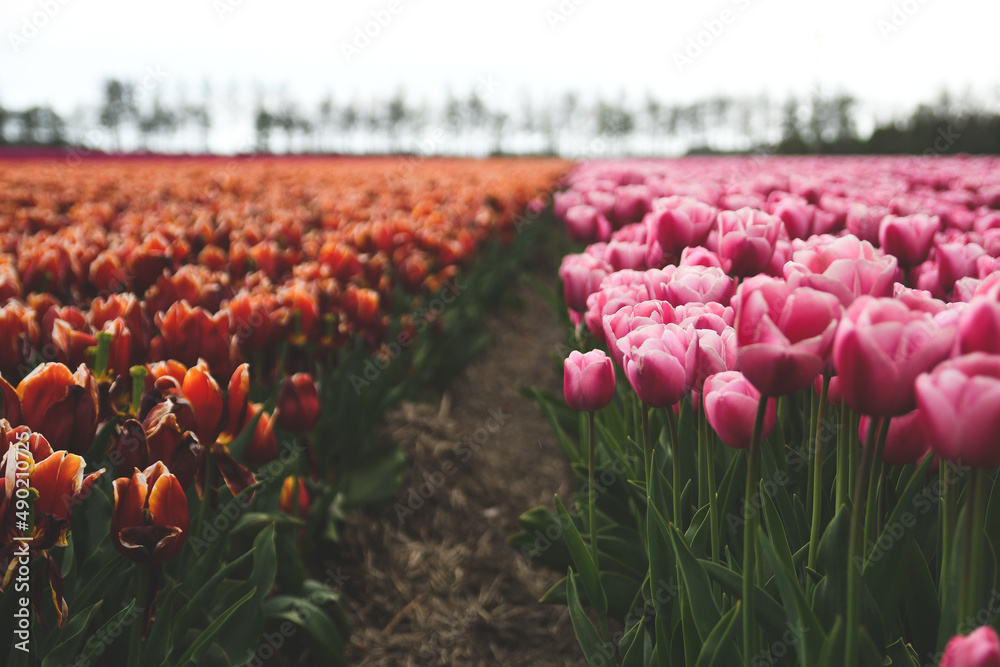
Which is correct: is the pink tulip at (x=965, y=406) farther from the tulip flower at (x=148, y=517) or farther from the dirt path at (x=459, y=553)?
the dirt path at (x=459, y=553)

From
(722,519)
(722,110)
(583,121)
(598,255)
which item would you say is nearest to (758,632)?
(722,519)

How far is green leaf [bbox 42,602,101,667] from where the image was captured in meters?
1.12

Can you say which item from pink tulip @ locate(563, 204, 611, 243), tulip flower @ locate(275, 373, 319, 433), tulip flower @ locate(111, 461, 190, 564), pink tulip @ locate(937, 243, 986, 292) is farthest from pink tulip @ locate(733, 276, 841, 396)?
pink tulip @ locate(563, 204, 611, 243)

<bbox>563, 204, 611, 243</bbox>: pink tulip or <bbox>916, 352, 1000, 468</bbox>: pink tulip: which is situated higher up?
<bbox>563, 204, 611, 243</bbox>: pink tulip

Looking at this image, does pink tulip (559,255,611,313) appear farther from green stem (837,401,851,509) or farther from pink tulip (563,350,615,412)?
green stem (837,401,851,509)

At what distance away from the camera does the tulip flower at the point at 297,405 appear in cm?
171

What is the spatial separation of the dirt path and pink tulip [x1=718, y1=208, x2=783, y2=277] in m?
1.41

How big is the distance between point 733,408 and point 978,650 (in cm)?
38

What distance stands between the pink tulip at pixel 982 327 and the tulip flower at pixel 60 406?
128cm

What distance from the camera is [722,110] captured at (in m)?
67.8

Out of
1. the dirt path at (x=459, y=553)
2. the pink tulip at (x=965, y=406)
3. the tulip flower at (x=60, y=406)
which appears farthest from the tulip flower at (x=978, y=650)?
the dirt path at (x=459, y=553)

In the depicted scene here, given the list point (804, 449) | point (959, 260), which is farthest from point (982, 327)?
point (959, 260)

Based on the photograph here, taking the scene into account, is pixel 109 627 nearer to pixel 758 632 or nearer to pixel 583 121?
pixel 758 632

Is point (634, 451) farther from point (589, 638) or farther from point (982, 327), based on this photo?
point (982, 327)
